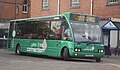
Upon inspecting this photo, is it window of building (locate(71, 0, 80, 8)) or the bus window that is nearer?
the bus window

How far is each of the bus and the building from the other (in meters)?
32.4

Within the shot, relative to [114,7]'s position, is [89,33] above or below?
below

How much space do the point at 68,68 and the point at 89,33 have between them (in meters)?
6.57

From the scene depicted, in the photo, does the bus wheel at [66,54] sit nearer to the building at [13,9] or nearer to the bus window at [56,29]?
the bus window at [56,29]

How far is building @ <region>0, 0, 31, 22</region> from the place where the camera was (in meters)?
57.9

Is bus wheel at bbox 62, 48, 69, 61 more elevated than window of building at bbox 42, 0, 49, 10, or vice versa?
window of building at bbox 42, 0, 49, 10

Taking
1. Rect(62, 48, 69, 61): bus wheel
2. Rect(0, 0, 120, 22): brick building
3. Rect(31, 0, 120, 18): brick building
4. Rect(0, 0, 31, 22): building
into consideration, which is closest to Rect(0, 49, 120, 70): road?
Rect(62, 48, 69, 61): bus wheel

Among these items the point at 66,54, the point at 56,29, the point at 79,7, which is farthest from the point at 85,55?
the point at 79,7

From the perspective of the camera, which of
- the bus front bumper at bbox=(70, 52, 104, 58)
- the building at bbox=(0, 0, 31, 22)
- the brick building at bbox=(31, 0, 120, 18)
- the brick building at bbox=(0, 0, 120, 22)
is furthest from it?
the building at bbox=(0, 0, 31, 22)

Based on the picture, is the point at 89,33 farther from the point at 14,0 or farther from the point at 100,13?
the point at 14,0

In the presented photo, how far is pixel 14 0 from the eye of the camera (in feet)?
197

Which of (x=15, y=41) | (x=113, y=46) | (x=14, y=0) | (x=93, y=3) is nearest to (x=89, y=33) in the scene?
(x=15, y=41)

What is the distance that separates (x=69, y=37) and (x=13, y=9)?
38783mm

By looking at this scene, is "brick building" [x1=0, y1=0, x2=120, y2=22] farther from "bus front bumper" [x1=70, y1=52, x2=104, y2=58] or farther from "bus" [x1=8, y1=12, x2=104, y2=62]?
"bus front bumper" [x1=70, y1=52, x2=104, y2=58]
